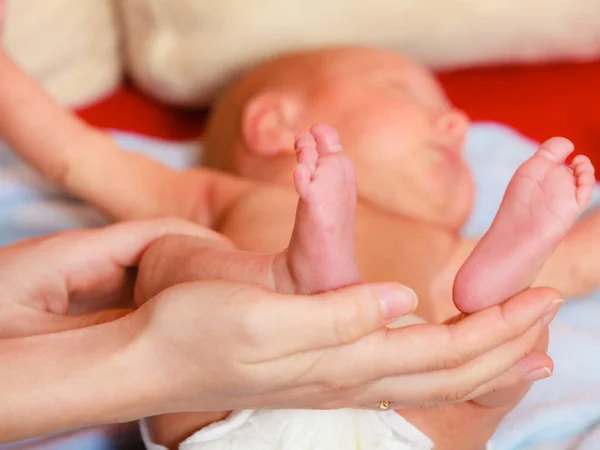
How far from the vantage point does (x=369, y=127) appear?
1021 millimetres

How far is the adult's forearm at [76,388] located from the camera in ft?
1.85

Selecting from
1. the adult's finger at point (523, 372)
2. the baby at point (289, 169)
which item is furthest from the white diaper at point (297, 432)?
the adult's finger at point (523, 372)

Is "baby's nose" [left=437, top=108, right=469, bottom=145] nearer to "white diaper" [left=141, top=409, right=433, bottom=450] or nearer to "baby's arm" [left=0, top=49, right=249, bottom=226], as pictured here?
"baby's arm" [left=0, top=49, right=249, bottom=226]

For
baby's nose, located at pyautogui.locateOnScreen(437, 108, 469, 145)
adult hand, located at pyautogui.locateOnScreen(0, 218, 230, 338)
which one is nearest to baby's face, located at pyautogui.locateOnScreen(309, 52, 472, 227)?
baby's nose, located at pyautogui.locateOnScreen(437, 108, 469, 145)

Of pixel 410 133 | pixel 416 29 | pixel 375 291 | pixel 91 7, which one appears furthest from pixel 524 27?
pixel 375 291

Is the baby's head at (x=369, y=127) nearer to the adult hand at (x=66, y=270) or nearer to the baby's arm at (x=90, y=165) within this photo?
the baby's arm at (x=90, y=165)

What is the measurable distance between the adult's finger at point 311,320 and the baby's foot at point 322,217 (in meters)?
0.07

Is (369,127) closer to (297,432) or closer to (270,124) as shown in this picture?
(270,124)

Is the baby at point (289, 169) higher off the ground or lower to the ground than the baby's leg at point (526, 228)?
higher

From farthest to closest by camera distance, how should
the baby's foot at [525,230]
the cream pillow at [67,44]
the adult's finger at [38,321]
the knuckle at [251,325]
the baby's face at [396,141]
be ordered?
the cream pillow at [67,44]
the baby's face at [396,141]
the adult's finger at [38,321]
the baby's foot at [525,230]
the knuckle at [251,325]

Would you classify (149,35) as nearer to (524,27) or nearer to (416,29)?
(416,29)

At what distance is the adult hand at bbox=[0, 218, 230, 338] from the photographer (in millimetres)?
776

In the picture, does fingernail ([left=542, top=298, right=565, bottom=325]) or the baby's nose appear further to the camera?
the baby's nose

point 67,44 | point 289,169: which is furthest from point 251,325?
point 67,44
